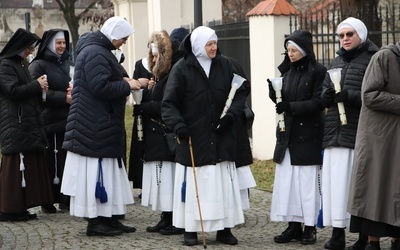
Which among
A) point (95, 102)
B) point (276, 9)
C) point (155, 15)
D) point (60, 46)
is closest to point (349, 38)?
point (95, 102)

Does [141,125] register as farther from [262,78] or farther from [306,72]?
[262,78]

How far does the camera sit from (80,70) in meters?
10.2

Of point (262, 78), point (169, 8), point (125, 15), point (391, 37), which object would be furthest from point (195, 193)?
point (125, 15)

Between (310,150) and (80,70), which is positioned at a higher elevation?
(80,70)

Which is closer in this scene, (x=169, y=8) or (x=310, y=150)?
(x=310, y=150)

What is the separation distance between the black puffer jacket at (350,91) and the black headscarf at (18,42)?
387 cm

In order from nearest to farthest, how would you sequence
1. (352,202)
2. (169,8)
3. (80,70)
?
(352,202) → (80,70) → (169,8)

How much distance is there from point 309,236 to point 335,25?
578 centimetres

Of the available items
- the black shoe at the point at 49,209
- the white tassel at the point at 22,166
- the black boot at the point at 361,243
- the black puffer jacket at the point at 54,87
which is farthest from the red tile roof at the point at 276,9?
the black boot at the point at 361,243

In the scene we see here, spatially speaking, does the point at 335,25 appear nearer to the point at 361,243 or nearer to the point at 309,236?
the point at 309,236

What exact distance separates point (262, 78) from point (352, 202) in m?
7.64

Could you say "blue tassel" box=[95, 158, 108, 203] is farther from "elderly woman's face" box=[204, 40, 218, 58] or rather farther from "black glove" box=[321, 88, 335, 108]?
"black glove" box=[321, 88, 335, 108]

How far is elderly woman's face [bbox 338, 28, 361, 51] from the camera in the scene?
30.1 feet

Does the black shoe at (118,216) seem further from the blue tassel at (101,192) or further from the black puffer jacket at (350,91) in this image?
the black puffer jacket at (350,91)
